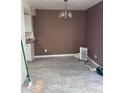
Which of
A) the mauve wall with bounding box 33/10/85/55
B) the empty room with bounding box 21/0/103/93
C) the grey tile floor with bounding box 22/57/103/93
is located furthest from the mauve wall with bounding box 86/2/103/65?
the grey tile floor with bounding box 22/57/103/93

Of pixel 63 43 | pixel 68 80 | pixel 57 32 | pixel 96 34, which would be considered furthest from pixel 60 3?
pixel 68 80

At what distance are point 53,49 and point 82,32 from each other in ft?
5.43

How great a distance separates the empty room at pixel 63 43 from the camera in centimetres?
391

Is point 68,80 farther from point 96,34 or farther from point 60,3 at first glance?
point 60,3

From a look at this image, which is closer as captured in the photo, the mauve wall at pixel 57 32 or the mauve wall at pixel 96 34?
the mauve wall at pixel 96 34

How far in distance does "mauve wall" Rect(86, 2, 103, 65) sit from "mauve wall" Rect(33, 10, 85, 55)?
0.66 m

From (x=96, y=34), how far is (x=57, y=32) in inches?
84.4

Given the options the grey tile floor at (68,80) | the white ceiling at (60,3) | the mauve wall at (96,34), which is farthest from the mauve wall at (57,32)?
the grey tile floor at (68,80)

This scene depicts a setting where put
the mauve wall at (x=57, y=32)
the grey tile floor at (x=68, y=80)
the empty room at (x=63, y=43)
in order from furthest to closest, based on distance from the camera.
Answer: the mauve wall at (x=57, y=32) < the empty room at (x=63, y=43) < the grey tile floor at (x=68, y=80)

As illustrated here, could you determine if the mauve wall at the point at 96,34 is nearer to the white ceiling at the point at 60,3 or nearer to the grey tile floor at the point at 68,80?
the white ceiling at the point at 60,3

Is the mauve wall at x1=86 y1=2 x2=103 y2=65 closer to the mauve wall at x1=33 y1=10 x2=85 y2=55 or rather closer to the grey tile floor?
the mauve wall at x1=33 y1=10 x2=85 y2=55

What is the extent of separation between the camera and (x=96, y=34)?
18.0ft
